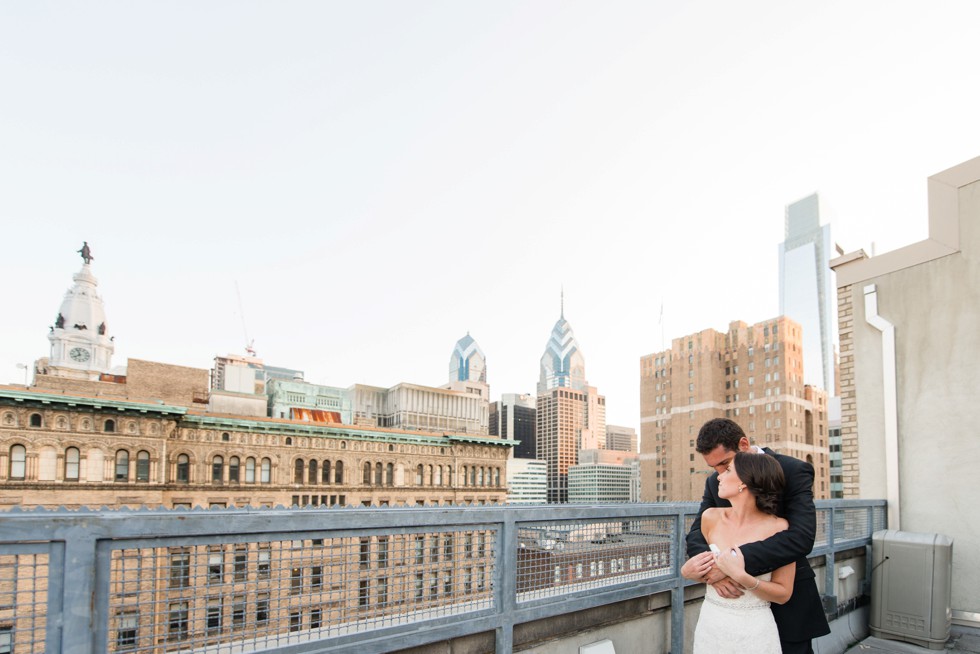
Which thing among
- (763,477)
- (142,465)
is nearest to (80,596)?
(763,477)

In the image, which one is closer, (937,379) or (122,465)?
(937,379)

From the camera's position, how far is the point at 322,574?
116 inches

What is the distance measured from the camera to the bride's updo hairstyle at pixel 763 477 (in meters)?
2.77

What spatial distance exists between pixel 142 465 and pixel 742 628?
51450 millimetres

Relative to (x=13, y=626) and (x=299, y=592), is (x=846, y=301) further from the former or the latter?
(x=13, y=626)

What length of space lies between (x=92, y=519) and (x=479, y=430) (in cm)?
10037

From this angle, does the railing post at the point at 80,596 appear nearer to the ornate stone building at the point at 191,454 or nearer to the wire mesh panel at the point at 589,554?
the wire mesh panel at the point at 589,554

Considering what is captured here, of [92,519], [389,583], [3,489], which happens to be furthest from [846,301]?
[3,489]

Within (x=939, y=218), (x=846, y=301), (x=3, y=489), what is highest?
(x=939, y=218)

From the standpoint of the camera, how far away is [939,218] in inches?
322

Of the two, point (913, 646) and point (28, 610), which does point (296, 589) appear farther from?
point (913, 646)

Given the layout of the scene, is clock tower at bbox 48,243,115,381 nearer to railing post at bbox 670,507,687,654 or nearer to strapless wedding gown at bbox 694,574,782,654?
railing post at bbox 670,507,687,654

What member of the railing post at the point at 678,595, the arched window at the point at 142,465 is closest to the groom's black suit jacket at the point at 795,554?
the railing post at the point at 678,595

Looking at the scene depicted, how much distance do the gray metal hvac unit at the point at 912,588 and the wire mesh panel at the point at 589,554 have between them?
456cm
